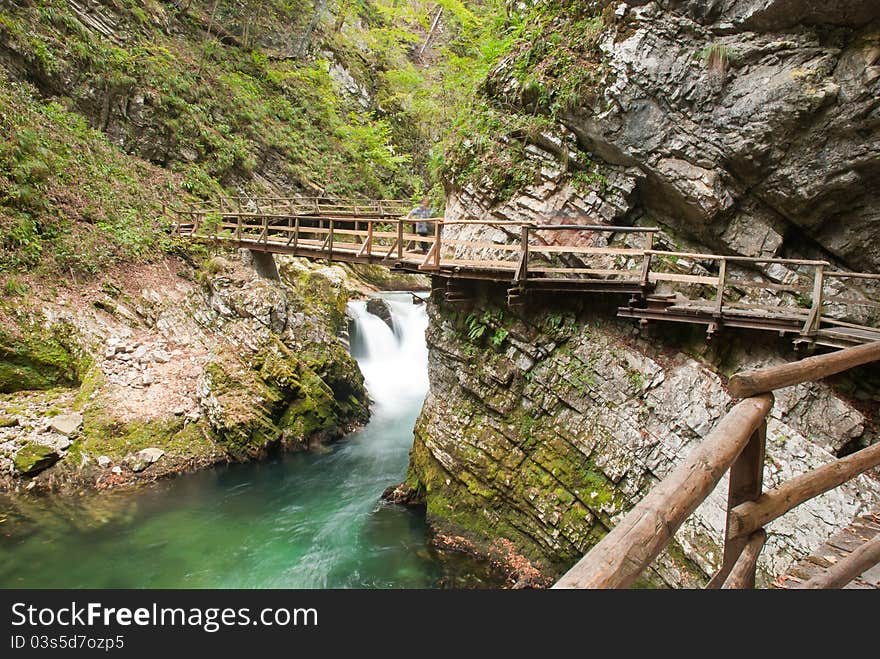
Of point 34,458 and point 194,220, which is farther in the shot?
point 194,220

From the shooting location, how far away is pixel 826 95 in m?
7.56

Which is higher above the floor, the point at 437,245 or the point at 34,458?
the point at 437,245

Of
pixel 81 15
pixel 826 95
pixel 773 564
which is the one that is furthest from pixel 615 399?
pixel 81 15

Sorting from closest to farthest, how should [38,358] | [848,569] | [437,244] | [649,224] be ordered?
[848,569], [437,244], [649,224], [38,358]

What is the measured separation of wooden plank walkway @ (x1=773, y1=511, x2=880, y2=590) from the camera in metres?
3.22

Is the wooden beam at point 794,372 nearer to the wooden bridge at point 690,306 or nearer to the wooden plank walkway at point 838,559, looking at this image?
the wooden bridge at point 690,306

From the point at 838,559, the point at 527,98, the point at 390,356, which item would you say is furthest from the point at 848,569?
the point at 390,356

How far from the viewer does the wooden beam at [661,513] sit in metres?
1.50

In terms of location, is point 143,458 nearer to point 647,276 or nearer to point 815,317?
point 647,276

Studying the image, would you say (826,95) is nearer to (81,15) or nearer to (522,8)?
(522,8)

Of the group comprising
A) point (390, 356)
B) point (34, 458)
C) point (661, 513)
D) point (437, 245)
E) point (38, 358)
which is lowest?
point (34, 458)

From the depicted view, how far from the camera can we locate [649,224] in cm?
956

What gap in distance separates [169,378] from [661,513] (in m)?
12.9
